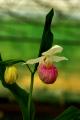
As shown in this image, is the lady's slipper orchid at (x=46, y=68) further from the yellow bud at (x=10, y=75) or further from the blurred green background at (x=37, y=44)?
the blurred green background at (x=37, y=44)

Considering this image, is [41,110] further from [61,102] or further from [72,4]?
[72,4]

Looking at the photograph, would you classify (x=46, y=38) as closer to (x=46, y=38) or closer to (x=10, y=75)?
(x=46, y=38)

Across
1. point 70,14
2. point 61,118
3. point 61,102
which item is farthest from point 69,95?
point 61,118

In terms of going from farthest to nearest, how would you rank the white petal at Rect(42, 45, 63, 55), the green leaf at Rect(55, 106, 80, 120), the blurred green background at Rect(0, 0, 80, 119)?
the blurred green background at Rect(0, 0, 80, 119), the green leaf at Rect(55, 106, 80, 120), the white petal at Rect(42, 45, 63, 55)

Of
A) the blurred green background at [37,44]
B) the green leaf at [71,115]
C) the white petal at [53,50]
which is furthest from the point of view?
the blurred green background at [37,44]

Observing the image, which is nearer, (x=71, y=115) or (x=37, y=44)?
(x=71, y=115)

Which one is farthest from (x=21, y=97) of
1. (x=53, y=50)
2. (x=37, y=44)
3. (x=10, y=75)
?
(x=37, y=44)

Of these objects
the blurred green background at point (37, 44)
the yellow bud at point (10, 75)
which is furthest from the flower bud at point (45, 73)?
the blurred green background at point (37, 44)

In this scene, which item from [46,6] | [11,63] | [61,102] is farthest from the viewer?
[61,102]

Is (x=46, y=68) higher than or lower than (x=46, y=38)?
lower

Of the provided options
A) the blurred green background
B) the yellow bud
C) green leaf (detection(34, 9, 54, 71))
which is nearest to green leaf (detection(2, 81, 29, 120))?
the yellow bud

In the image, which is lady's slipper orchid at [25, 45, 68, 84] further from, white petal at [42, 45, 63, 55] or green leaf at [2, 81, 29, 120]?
green leaf at [2, 81, 29, 120]
